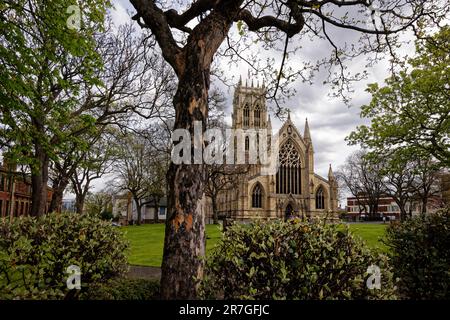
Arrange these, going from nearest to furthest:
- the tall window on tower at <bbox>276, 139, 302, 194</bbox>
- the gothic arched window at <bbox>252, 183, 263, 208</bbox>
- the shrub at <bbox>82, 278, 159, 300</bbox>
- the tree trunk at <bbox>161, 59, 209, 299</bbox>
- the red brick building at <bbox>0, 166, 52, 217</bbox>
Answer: the tree trunk at <bbox>161, 59, 209, 299</bbox> → the shrub at <bbox>82, 278, 159, 300</bbox> → the red brick building at <bbox>0, 166, 52, 217</bbox> → the gothic arched window at <bbox>252, 183, 263, 208</bbox> → the tall window on tower at <bbox>276, 139, 302, 194</bbox>

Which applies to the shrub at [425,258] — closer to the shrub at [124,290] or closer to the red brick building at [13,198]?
the shrub at [124,290]

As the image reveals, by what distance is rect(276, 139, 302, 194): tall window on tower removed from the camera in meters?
59.5

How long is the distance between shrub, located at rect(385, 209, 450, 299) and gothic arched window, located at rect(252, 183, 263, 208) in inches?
1980

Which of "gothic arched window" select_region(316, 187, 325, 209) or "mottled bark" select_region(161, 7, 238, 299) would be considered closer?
"mottled bark" select_region(161, 7, 238, 299)

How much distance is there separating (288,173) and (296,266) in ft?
190

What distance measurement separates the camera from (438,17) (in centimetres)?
677

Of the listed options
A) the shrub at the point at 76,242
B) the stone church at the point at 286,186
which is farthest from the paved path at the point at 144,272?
the stone church at the point at 286,186

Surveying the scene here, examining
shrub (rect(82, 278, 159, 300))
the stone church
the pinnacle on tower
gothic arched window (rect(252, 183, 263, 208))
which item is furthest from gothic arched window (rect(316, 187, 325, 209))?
shrub (rect(82, 278, 159, 300))

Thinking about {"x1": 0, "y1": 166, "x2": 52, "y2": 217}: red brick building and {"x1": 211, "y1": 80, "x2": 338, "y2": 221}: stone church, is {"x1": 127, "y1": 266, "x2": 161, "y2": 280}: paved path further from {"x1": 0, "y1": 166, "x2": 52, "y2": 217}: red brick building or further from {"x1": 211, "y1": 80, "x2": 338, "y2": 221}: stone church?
{"x1": 211, "y1": 80, "x2": 338, "y2": 221}: stone church

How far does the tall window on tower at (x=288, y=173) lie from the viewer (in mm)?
59500

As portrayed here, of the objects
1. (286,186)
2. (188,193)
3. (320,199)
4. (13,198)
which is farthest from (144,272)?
(320,199)
